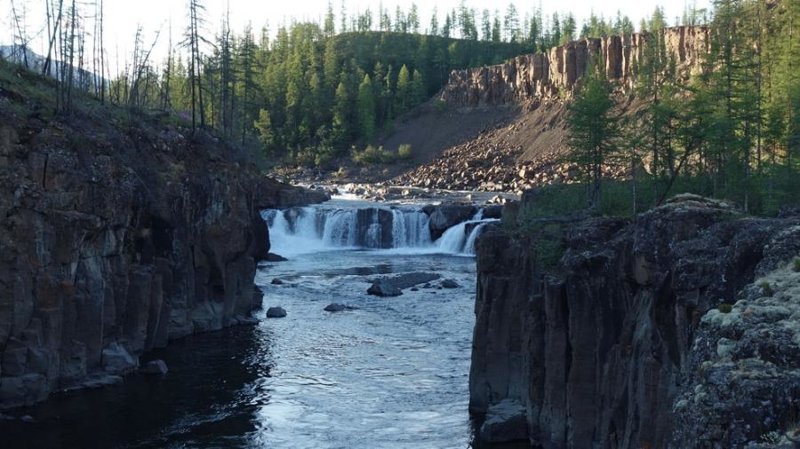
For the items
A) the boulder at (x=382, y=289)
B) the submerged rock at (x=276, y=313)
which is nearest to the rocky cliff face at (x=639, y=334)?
the submerged rock at (x=276, y=313)

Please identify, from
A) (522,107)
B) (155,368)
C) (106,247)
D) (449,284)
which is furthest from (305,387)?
(522,107)

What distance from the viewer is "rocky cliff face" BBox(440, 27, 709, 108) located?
114m

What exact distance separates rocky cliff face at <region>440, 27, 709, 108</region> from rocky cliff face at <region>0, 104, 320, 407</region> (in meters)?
78.2

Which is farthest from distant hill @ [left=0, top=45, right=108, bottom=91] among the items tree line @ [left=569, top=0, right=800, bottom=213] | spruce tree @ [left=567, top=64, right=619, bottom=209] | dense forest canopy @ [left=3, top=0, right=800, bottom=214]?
tree line @ [left=569, top=0, right=800, bottom=213]

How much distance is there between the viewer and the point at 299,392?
3050cm

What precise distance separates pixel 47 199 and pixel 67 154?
246 centimetres

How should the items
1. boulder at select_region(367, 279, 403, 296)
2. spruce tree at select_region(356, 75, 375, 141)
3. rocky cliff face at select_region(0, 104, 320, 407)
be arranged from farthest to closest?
spruce tree at select_region(356, 75, 375, 141) < boulder at select_region(367, 279, 403, 296) < rocky cliff face at select_region(0, 104, 320, 407)

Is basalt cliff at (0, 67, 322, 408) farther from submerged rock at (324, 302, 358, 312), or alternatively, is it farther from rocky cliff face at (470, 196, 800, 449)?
rocky cliff face at (470, 196, 800, 449)

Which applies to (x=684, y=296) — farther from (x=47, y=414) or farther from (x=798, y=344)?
(x=47, y=414)

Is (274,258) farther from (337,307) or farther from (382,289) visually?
(337,307)

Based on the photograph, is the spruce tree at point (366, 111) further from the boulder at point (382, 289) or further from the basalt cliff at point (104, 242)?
the basalt cliff at point (104, 242)

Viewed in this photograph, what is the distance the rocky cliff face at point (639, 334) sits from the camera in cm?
1022

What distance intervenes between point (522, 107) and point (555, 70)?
7.85m

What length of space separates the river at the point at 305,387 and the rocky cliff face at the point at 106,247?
1.39 meters
